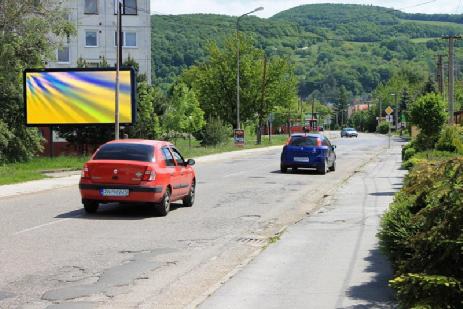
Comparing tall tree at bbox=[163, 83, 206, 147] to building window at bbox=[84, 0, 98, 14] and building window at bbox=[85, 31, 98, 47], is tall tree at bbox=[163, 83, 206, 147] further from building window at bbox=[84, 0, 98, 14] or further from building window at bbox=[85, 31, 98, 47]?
building window at bbox=[84, 0, 98, 14]

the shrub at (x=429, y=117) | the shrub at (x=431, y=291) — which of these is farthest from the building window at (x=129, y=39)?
the shrub at (x=431, y=291)

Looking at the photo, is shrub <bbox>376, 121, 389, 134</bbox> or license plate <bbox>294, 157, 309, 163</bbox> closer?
license plate <bbox>294, 157, 309, 163</bbox>

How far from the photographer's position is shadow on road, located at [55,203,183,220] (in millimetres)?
13852

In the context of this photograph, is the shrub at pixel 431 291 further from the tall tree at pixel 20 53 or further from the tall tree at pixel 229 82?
the tall tree at pixel 229 82

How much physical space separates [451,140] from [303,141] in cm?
588

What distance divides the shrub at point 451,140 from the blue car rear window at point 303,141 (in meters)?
4.89

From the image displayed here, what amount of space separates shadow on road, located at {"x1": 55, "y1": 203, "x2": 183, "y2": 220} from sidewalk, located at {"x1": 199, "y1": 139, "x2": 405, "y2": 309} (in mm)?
3393

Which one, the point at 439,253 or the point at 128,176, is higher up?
the point at 439,253

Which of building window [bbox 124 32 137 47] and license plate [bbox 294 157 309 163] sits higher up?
building window [bbox 124 32 137 47]

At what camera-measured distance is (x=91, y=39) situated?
71.9 meters

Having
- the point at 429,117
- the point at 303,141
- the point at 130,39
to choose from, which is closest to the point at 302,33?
the point at 130,39

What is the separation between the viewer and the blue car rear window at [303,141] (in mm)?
27984

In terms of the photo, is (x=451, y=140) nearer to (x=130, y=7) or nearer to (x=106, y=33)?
(x=130, y=7)

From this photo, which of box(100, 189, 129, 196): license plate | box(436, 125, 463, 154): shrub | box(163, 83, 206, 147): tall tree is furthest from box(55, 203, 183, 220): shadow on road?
box(163, 83, 206, 147): tall tree
